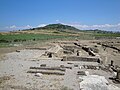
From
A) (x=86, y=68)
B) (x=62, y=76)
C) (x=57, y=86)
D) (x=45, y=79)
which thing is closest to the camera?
(x=57, y=86)

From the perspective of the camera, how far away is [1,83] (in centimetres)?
999

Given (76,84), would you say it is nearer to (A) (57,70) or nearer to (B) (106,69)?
(A) (57,70)

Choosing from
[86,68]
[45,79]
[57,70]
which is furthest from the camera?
[86,68]

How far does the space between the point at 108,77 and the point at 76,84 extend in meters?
2.79

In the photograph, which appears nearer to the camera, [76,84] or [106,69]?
[76,84]

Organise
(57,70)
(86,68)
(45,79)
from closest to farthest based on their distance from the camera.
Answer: (45,79), (57,70), (86,68)

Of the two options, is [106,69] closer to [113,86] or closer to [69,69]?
[69,69]

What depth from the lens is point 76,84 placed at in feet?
33.4

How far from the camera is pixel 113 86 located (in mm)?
9906

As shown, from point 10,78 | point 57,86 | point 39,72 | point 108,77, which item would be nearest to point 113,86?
point 108,77

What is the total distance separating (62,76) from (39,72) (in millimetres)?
1691

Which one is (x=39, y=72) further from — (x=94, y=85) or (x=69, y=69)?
(x=94, y=85)

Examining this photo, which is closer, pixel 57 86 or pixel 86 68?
pixel 57 86

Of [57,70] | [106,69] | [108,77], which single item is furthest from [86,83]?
[106,69]
